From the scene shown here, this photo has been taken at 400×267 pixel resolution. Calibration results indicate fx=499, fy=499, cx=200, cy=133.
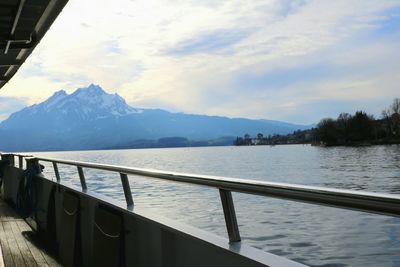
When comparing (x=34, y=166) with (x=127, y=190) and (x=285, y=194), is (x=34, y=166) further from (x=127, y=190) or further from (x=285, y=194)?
(x=285, y=194)

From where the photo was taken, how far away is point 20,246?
593cm

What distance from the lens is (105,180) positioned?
680cm

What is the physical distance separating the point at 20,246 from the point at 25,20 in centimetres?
283

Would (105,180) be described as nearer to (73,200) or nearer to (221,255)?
(73,200)

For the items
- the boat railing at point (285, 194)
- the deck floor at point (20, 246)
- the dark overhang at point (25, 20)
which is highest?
the dark overhang at point (25, 20)

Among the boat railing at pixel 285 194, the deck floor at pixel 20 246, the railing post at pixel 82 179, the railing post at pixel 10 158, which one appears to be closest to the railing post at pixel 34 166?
the deck floor at pixel 20 246

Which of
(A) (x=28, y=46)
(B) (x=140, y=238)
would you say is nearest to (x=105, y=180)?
(A) (x=28, y=46)

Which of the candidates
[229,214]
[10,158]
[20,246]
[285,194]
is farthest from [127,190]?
[10,158]

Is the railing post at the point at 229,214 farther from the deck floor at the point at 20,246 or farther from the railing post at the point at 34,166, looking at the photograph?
the railing post at the point at 34,166

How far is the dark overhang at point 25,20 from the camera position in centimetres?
577

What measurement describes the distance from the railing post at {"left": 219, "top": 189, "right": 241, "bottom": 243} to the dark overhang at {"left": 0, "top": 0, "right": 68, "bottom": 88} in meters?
3.84

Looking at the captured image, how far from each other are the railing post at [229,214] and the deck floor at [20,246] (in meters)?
2.22

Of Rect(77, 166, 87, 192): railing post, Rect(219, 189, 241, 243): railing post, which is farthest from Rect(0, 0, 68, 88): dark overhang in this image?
Rect(219, 189, 241, 243): railing post

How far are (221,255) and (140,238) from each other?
1.22m
